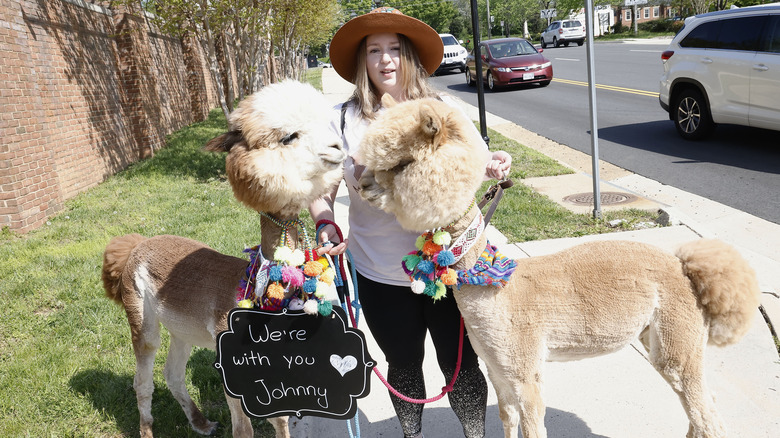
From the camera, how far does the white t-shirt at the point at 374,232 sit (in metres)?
2.39

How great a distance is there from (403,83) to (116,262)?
1773mm

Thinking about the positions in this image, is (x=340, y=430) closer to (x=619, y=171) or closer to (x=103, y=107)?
(x=619, y=171)

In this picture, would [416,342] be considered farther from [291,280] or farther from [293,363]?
[291,280]

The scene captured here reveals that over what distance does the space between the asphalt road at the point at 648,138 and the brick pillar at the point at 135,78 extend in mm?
7923

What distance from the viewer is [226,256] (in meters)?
2.76

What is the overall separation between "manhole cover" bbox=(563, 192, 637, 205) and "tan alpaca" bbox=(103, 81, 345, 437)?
501cm

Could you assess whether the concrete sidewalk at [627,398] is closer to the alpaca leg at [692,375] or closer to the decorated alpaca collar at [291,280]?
the alpaca leg at [692,375]

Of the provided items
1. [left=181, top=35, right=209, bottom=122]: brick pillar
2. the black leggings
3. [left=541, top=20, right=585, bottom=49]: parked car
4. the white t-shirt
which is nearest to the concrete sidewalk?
the black leggings

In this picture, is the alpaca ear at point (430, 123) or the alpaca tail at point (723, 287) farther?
the alpaca tail at point (723, 287)

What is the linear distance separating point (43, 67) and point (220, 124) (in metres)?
6.89

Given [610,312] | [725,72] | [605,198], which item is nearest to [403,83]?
[610,312]

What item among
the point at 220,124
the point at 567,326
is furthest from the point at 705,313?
the point at 220,124

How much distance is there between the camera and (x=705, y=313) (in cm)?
221

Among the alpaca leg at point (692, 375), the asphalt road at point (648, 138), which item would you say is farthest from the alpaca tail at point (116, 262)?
the asphalt road at point (648, 138)
